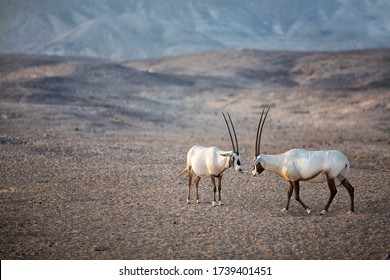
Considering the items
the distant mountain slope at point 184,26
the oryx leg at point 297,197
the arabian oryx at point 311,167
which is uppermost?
the distant mountain slope at point 184,26

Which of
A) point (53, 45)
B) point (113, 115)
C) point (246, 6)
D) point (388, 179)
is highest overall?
point (246, 6)

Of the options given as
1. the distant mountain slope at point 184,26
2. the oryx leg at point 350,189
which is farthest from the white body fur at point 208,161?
the distant mountain slope at point 184,26

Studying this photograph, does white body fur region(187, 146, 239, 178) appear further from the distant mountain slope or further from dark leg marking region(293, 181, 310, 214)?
the distant mountain slope

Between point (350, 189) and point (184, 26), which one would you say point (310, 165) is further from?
point (184, 26)

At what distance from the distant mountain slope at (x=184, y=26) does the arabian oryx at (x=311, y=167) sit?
8231 cm

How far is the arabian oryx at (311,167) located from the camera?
8.66 meters

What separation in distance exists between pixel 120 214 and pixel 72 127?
1181 cm

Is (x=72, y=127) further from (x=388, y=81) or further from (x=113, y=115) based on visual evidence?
(x=388, y=81)

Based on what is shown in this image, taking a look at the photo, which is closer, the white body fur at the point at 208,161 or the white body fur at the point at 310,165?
the white body fur at the point at 310,165

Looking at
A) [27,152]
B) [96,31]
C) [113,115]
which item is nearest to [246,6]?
[96,31]

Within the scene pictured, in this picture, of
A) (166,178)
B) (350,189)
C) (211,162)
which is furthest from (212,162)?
(166,178)

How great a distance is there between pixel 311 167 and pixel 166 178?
13.2ft

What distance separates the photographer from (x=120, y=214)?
8984 millimetres

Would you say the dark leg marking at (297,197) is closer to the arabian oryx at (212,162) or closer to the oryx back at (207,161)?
the arabian oryx at (212,162)
